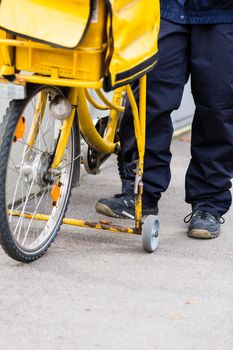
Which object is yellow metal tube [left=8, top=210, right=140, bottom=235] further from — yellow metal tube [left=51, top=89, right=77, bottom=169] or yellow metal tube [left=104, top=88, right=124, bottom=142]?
yellow metal tube [left=104, top=88, right=124, bottom=142]

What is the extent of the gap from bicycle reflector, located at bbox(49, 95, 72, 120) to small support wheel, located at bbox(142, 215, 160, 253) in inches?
25.1

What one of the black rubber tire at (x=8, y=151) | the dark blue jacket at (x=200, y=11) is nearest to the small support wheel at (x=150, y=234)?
the black rubber tire at (x=8, y=151)

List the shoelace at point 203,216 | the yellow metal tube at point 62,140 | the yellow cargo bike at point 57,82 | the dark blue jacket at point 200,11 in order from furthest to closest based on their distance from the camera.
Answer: the shoelace at point 203,216 → the dark blue jacket at point 200,11 → the yellow metal tube at point 62,140 → the yellow cargo bike at point 57,82

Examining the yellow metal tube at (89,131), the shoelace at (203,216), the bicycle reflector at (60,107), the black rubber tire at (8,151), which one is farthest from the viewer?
the shoelace at (203,216)

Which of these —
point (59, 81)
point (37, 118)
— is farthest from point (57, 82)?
point (37, 118)

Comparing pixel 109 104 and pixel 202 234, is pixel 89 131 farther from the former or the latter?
pixel 202 234

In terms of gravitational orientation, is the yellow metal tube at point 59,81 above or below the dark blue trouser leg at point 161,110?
above

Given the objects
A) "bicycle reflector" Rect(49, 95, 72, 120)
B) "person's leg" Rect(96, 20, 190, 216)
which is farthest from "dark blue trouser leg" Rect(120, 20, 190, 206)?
"bicycle reflector" Rect(49, 95, 72, 120)

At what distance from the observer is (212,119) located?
4328mm

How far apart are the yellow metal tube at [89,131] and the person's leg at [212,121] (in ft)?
1.54

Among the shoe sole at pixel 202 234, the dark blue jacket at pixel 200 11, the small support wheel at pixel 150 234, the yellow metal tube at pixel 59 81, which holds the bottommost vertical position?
the shoe sole at pixel 202 234

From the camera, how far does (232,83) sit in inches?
169

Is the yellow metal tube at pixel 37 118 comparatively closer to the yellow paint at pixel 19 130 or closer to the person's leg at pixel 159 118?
the yellow paint at pixel 19 130

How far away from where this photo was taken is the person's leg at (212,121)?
4191 millimetres
